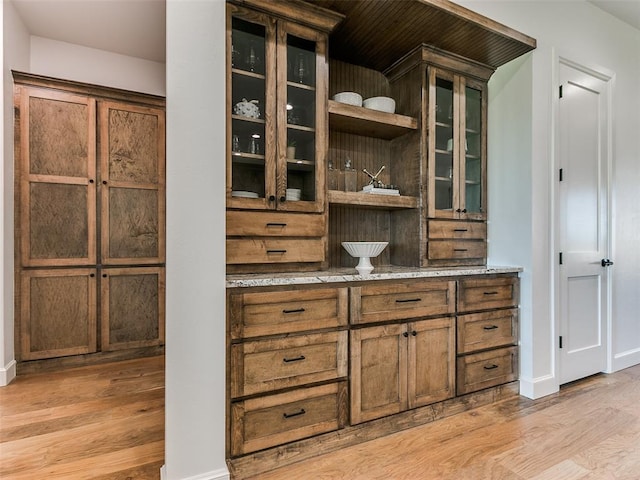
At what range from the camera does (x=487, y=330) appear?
91.2 inches

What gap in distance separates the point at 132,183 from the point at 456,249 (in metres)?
2.89

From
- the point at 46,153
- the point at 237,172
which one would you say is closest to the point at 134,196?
the point at 46,153

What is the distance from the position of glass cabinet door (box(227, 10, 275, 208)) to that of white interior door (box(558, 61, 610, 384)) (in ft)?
7.27

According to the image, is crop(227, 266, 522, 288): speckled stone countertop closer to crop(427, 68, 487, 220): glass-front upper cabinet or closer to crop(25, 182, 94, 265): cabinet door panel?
crop(427, 68, 487, 220): glass-front upper cabinet

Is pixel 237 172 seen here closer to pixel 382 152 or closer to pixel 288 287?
pixel 288 287

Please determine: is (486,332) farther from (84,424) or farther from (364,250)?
(84,424)

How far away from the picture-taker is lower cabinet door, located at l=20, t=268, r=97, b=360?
2.80 metres

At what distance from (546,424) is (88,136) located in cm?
408

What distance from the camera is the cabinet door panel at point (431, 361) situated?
2002 millimetres

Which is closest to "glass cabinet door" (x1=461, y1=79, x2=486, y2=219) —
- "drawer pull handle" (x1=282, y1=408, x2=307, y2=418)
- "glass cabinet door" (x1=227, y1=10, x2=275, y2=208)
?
"glass cabinet door" (x1=227, y1=10, x2=275, y2=208)

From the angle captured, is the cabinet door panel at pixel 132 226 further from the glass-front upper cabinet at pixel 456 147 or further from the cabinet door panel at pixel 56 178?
the glass-front upper cabinet at pixel 456 147

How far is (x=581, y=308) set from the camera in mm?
2713

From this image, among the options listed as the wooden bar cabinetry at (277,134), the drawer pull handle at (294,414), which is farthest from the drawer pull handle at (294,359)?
the wooden bar cabinetry at (277,134)

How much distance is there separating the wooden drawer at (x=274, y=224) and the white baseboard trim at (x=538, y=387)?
184 cm
